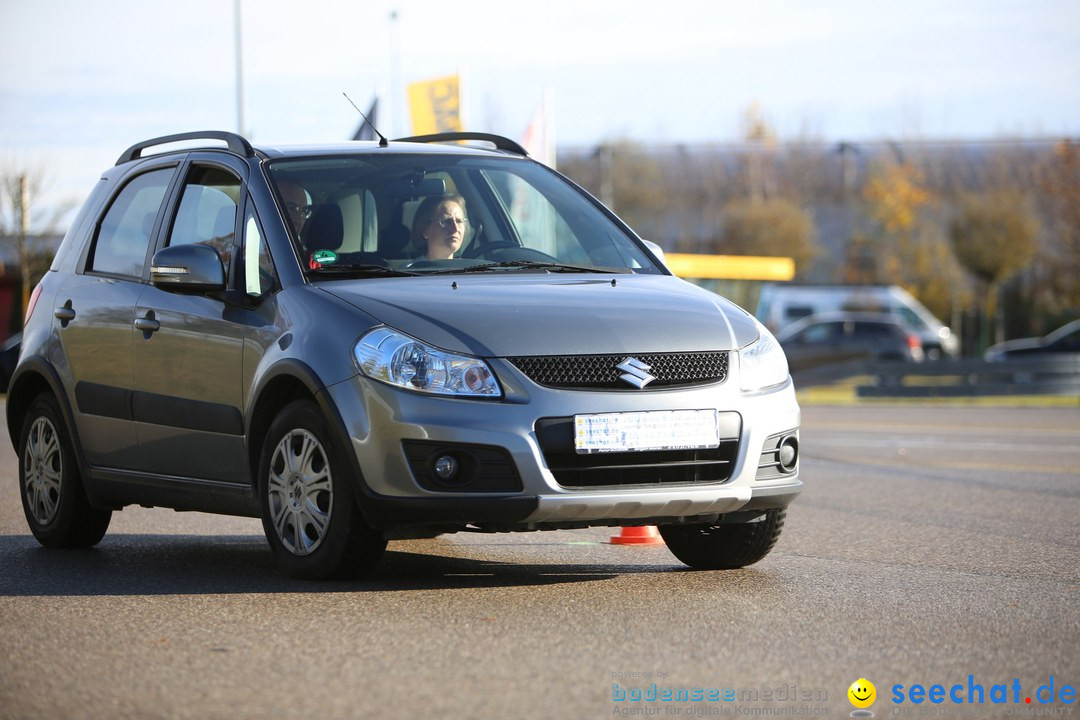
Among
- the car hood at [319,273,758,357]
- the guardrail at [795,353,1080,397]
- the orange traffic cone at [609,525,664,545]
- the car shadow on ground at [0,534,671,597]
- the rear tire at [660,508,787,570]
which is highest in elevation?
the car hood at [319,273,758,357]

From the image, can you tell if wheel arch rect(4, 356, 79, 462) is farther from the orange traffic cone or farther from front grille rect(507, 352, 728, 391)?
front grille rect(507, 352, 728, 391)

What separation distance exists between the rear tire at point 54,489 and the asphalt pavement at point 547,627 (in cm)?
13

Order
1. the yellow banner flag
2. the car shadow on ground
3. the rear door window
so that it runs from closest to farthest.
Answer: the car shadow on ground
the rear door window
the yellow banner flag

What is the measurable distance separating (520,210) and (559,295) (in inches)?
71.0

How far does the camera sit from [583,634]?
5453mm

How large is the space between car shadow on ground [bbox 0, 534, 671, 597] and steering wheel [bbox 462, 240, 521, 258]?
136 cm

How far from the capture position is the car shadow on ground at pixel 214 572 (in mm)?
6590

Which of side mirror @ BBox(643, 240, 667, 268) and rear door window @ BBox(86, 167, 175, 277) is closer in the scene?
side mirror @ BBox(643, 240, 667, 268)

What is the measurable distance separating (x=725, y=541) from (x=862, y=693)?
2.52 metres

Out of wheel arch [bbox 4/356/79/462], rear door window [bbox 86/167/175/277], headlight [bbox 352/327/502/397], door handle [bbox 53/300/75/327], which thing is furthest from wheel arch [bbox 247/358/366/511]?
door handle [bbox 53/300/75/327]

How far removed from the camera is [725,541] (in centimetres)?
707

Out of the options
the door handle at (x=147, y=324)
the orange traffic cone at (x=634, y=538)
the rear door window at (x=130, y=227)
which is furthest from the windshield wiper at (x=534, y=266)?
the rear door window at (x=130, y=227)

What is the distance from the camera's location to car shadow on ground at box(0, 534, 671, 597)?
659 cm

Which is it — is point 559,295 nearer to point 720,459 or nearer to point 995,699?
point 720,459
